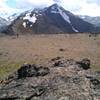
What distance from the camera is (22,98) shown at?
48.4ft

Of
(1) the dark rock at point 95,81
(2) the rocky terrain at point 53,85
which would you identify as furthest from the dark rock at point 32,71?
(1) the dark rock at point 95,81

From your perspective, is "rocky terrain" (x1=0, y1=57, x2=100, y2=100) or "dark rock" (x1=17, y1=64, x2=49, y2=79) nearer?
"rocky terrain" (x1=0, y1=57, x2=100, y2=100)

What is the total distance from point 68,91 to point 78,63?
210 inches

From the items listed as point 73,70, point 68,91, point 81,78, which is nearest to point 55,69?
point 73,70

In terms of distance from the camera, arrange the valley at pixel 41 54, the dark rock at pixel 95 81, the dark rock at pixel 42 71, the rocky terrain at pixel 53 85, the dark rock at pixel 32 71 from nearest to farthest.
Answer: the rocky terrain at pixel 53 85
the dark rock at pixel 95 81
the dark rock at pixel 42 71
the dark rock at pixel 32 71
the valley at pixel 41 54

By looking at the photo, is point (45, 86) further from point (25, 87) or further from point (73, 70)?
point (73, 70)

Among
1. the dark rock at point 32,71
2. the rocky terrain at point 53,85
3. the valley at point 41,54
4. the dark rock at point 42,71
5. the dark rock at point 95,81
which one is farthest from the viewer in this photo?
the valley at point 41,54

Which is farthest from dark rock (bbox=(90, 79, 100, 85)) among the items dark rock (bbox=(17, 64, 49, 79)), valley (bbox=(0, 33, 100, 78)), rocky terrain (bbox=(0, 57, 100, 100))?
valley (bbox=(0, 33, 100, 78))

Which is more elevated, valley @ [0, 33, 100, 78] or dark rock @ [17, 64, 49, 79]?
dark rock @ [17, 64, 49, 79]

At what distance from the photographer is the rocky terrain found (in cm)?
1455

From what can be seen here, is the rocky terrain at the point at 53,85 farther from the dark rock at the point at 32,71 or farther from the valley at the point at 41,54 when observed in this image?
the valley at the point at 41,54

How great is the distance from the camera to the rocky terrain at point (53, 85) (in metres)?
14.6

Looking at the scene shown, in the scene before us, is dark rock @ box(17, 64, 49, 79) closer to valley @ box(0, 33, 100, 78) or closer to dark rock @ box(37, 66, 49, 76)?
dark rock @ box(37, 66, 49, 76)

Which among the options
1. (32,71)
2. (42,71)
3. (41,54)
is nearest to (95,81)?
(42,71)
